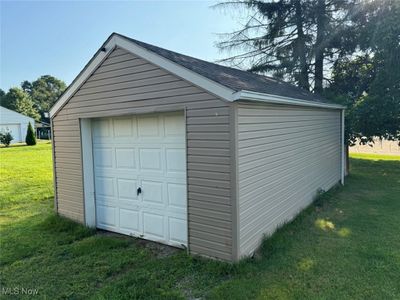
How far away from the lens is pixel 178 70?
4.12 metres

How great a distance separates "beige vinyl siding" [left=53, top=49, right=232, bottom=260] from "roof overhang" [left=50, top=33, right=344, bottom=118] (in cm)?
9

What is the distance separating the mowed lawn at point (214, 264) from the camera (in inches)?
135

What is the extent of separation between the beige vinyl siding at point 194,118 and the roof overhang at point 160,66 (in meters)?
0.09

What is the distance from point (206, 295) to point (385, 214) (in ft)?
15.9

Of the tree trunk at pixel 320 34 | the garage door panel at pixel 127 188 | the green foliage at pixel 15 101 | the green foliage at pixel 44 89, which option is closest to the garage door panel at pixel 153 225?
the garage door panel at pixel 127 188

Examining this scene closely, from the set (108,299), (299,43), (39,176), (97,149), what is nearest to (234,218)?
(108,299)

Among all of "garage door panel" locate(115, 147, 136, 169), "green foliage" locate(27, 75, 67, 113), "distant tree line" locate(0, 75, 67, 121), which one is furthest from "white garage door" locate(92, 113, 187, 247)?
"green foliage" locate(27, 75, 67, 113)

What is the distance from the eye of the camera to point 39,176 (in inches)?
446

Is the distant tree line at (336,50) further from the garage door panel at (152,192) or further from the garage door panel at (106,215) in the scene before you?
the garage door panel at (106,215)

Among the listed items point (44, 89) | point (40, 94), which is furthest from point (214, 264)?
point (44, 89)

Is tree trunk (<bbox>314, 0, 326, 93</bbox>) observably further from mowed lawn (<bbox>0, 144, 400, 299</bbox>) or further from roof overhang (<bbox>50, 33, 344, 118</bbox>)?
mowed lawn (<bbox>0, 144, 400, 299</bbox>)

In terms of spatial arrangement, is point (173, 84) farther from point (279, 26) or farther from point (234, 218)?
point (279, 26)

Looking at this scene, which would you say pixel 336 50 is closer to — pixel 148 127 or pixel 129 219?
pixel 148 127

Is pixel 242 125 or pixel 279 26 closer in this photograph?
pixel 242 125
